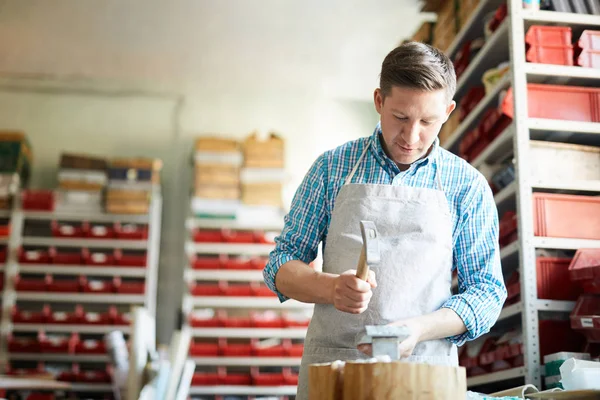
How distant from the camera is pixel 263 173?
22.7 ft

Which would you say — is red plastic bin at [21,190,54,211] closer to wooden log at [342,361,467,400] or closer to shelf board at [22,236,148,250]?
shelf board at [22,236,148,250]

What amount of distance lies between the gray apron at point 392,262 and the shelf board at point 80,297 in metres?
5.35

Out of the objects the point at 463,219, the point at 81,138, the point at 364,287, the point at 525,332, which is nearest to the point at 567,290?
the point at 525,332

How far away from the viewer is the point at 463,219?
1955 mm

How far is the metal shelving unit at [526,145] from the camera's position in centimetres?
313

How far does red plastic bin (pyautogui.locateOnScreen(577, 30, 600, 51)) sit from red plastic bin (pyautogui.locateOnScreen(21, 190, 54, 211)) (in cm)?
532

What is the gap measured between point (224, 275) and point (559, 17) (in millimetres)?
4276

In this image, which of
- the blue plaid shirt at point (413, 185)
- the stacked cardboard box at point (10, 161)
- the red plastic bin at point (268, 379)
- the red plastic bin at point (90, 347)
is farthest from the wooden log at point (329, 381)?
the stacked cardboard box at point (10, 161)

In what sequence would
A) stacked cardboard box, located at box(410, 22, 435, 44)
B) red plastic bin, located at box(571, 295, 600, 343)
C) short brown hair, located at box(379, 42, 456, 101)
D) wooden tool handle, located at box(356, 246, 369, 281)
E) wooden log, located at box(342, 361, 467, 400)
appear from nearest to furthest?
1. wooden log, located at box(342, 361, 467, 400)
2. wooden tool handle, located at box(356, 246, 369, 281)
3. short brown hair, located at box(379, 42, 456, 101)
4. red plastic bin, located at box(571, 295, 600, 343)
5. stacked cardboard box, located at box(410, 22, 435, 44)

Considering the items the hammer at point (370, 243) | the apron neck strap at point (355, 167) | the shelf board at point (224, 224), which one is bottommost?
the hammer at point (370, 243)

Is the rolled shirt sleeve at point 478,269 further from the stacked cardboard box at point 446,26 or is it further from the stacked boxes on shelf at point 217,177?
the stacked boxes on shelf at point 217,177

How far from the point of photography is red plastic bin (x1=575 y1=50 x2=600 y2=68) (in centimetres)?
351

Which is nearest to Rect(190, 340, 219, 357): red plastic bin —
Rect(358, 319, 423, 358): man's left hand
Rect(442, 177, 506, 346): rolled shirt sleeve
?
Rect(442, 177, 506, 346): rolled shirt sleeve

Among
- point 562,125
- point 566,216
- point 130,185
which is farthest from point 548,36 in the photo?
point 130,185
